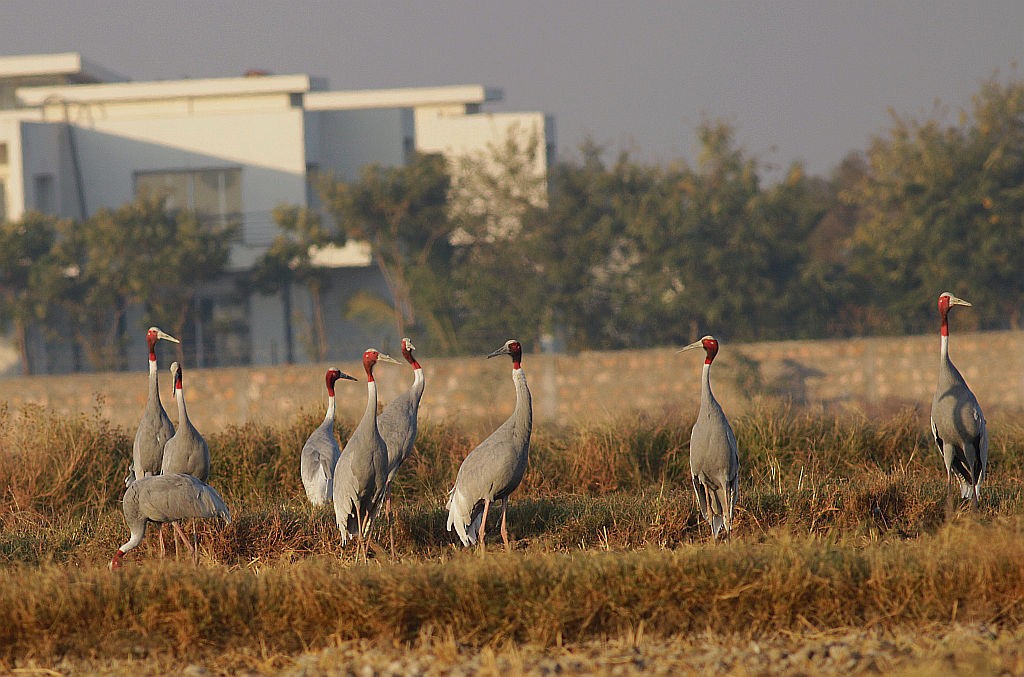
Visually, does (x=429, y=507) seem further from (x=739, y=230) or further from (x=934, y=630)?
(x=739, y=230)

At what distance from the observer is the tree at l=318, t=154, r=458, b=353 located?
A: 82.6 ft

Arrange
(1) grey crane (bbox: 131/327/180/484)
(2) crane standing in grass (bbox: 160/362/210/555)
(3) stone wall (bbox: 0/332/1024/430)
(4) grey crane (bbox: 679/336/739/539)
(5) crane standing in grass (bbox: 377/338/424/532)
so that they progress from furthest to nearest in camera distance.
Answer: (3) stone wall (bbox: 0/332/1024/430) < (1) grey crane (bbox: 131/327/180/484) < (2) crane standing in grass (bbox: 160/362/210/555) < (5) crane standing in grass (bbox: 377/338/424/532) < (4) grey crane (bbox: 679/336/739/539)

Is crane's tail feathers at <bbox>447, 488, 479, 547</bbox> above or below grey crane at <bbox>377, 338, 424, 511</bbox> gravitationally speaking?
below

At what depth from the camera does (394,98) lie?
3256 centimetres

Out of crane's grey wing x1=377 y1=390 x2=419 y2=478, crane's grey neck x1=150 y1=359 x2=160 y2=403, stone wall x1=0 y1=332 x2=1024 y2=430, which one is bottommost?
stone wall x1=0 y1=332 x2=1024 y2=430

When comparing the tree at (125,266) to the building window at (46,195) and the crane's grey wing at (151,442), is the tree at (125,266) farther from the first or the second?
the crane's grey wing at (151,442)

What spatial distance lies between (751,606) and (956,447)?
340 cm

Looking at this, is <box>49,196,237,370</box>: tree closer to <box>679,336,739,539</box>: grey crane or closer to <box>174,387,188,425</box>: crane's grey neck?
<box>174,387,188,425</box>: crane's grey neck

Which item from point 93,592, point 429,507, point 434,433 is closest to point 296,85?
point 434,433

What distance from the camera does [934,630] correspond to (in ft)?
20.1

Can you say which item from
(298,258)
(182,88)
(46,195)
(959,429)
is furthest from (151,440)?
(182,88)

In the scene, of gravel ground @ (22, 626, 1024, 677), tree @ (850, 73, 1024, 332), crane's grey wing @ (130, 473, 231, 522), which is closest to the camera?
gravel ground @ (22, 626, 1024, 677)

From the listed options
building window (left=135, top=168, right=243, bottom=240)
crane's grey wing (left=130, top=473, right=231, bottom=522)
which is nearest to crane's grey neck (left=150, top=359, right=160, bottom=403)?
crane's grey wing (left=130, top=473, right=231, bottom=522)

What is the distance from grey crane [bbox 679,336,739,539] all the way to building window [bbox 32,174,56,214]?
23.0m
